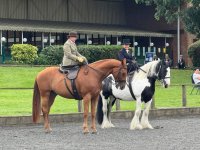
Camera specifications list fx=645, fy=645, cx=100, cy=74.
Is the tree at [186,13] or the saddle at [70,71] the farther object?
the tree at [186,13]

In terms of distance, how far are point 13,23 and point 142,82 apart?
35.9 metres

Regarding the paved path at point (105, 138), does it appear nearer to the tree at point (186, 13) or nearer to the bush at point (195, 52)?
the tree at point (186, 13)

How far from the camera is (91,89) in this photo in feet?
53.9

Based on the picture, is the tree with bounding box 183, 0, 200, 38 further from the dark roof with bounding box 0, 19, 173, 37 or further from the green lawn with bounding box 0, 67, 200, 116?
the dark roof with bounding box 0, 19, 173, 37

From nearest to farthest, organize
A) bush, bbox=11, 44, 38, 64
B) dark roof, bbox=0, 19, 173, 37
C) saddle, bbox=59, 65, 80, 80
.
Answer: saddle, bbox=59, 65, 80, 80
bush, bbox=11, 44, 38, 64
dark roof, bbox=0, 19, 173, 37

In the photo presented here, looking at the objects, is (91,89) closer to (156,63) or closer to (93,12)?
(156,63)

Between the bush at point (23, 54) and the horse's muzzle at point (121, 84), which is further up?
the bush at point (23, 54)

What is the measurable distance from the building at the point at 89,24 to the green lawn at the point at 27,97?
41.1 ft

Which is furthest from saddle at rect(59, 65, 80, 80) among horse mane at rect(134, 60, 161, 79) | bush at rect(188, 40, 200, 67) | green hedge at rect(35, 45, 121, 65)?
bush at rect(188, 40, 200, 67)

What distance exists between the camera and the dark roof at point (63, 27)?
50.4 m

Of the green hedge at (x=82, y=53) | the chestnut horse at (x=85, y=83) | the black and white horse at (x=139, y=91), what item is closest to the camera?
the chestnut horse at (x=85, y=83)

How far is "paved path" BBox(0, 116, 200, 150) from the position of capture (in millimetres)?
13406

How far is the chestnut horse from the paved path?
2.07ft

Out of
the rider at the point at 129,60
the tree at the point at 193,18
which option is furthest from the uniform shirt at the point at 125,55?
the tree at the point at 193,18
